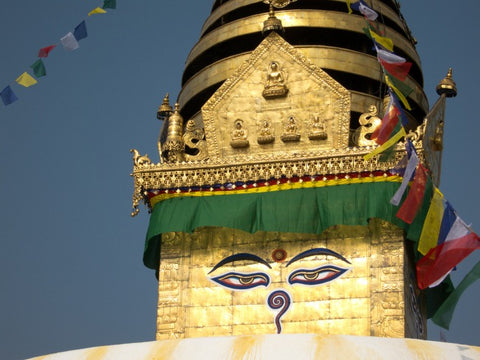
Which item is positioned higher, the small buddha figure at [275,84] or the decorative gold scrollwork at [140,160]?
the small buddha figure at [275,84]

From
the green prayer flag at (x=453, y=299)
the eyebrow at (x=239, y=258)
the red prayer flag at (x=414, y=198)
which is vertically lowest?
the green prayer flag at (x=453, y=299)

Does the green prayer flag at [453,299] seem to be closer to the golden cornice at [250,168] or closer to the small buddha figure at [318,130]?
the golden cornice at [250,168]

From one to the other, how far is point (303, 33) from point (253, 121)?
3019 mm

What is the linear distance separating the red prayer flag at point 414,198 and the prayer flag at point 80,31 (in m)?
6.39

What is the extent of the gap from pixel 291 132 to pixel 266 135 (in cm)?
46

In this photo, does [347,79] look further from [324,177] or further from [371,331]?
[371,331]

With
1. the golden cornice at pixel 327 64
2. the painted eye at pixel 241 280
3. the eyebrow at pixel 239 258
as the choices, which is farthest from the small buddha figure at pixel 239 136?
the painted eye at pixel 241 280

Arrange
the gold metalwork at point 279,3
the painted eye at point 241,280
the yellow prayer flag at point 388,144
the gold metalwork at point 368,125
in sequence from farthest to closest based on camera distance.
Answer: the gold metalwork at point 279,3, the gold metalwork at point 368,125, the painted eye at point 241,280, the yellow prayer flag at point 388,144

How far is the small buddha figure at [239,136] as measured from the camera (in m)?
22.0

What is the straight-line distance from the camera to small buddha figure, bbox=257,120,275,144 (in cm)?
2183

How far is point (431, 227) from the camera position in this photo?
64.5 ft

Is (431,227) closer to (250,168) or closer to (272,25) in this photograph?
(250,168)

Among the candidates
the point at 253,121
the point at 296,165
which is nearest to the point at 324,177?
the point at 296,165

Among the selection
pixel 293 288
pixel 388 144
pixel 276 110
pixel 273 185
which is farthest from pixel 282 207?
pixel 388 144
